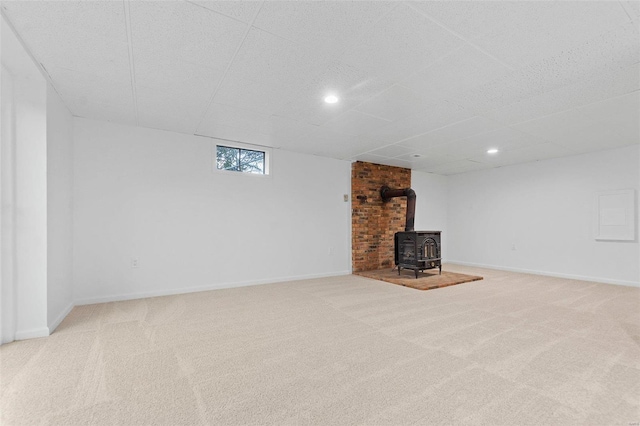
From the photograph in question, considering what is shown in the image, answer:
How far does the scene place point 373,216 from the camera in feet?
21.2

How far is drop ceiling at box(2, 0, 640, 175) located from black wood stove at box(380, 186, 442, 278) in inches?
80.7

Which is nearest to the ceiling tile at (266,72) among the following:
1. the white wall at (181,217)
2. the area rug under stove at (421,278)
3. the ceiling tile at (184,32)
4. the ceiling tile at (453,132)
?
the ceiling tile at (184,32)

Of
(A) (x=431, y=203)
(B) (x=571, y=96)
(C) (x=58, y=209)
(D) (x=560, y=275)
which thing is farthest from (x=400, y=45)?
(A) (x=431, y=203)

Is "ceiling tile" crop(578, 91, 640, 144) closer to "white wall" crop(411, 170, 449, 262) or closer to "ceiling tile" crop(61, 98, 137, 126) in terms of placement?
"white wall" crop(411, 170, 449, 262)

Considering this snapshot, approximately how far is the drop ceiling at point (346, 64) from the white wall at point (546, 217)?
1.37 m

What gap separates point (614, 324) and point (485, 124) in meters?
2.64

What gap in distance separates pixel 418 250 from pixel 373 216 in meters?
1.36

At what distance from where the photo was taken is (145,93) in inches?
121

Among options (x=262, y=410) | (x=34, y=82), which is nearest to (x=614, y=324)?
(x=262, y=410)

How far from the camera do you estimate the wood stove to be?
5445 millimetres

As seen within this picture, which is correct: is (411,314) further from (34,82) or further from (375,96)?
(34,82)

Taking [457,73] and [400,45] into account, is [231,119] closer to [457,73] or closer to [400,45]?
[400,45]

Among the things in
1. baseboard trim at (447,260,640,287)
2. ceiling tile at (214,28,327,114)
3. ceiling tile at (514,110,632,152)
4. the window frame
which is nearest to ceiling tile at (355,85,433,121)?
ceiling tile at (214,28,327,114)

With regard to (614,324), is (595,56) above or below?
above
